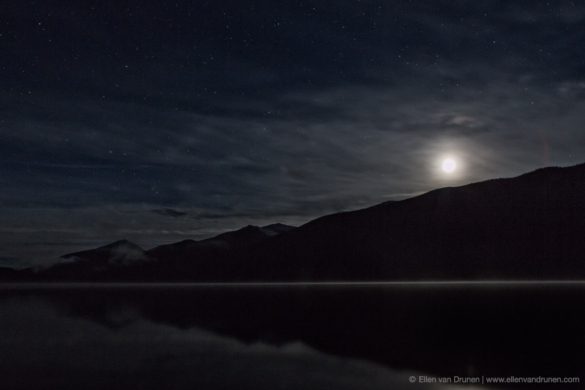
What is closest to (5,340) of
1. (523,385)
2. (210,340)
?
(210,340)

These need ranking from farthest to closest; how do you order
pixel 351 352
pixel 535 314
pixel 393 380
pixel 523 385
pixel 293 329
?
pixel 535 314, pixel 293 329, pixel 351 352, pixel 393 380, pixel 523 385

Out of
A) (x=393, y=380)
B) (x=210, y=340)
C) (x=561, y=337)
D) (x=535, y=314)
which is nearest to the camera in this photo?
(x=393, y=380)

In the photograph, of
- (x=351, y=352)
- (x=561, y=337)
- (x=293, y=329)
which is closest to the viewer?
(x=351, y=352)

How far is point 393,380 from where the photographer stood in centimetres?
2652

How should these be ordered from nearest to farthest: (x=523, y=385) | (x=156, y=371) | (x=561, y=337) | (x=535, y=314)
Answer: (x=523, y=385)
(x=156, y=371)
(x=561, y=337)
(x=535, y=314)

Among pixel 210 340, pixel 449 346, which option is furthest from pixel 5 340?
pixel 449 346

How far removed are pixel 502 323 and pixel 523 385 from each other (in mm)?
30662

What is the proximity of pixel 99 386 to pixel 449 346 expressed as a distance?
22.3 metres

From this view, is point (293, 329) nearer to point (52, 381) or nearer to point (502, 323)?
point (502, 323)

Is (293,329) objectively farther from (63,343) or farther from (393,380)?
(393,380)

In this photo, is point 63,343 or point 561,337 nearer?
point 561,337

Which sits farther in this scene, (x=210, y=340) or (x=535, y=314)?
(x=535, y=314)

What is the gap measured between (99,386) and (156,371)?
166 inches

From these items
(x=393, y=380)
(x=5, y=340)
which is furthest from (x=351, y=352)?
(x=5, y=340)
